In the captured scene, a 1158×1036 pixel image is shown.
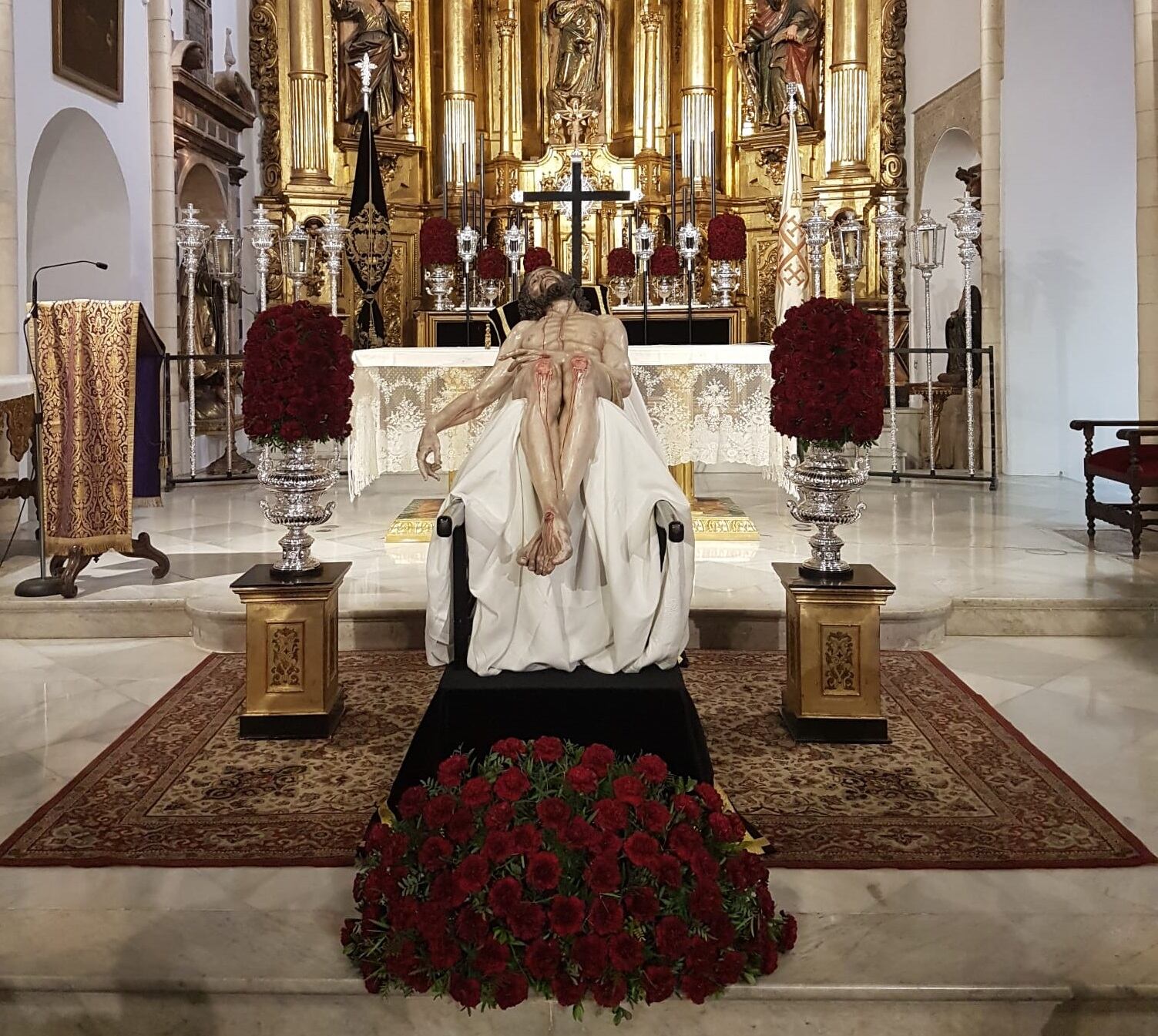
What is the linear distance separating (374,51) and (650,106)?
2.67 m

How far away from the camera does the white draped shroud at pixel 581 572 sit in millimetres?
3635

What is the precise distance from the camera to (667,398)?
7.22 m

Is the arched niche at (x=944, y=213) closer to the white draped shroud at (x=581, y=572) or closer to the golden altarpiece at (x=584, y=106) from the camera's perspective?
the golden altarpiece at (x=584, y=106)

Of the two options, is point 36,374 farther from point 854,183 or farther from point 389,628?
point 854,183

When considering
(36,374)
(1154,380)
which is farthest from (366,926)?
(1154,380)

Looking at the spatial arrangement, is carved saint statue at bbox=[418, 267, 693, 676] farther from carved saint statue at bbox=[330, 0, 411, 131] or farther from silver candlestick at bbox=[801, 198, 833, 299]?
carved saint statue at bbox=[330, 0, 411, 131]

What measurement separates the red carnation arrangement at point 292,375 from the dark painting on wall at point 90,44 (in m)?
5.36

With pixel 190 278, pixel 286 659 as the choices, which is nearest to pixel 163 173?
pixel 190 278

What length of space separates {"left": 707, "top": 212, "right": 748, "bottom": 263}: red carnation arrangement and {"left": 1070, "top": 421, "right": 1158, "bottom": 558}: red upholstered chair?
2705 mm

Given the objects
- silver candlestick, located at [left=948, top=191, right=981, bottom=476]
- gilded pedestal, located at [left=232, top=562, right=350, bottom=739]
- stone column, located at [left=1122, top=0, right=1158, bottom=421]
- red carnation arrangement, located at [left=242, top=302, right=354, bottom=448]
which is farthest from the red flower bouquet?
gilded pedestal, located at [left=232, top=562, right=350, bottom=739]

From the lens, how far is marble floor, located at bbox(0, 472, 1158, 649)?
5.68 meters

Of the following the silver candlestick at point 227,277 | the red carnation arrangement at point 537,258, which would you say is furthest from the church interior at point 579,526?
the red carnation arrangement at point 537,258

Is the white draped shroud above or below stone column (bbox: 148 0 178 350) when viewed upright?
below

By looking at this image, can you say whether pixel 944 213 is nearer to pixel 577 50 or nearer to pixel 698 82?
pixel 698 82
